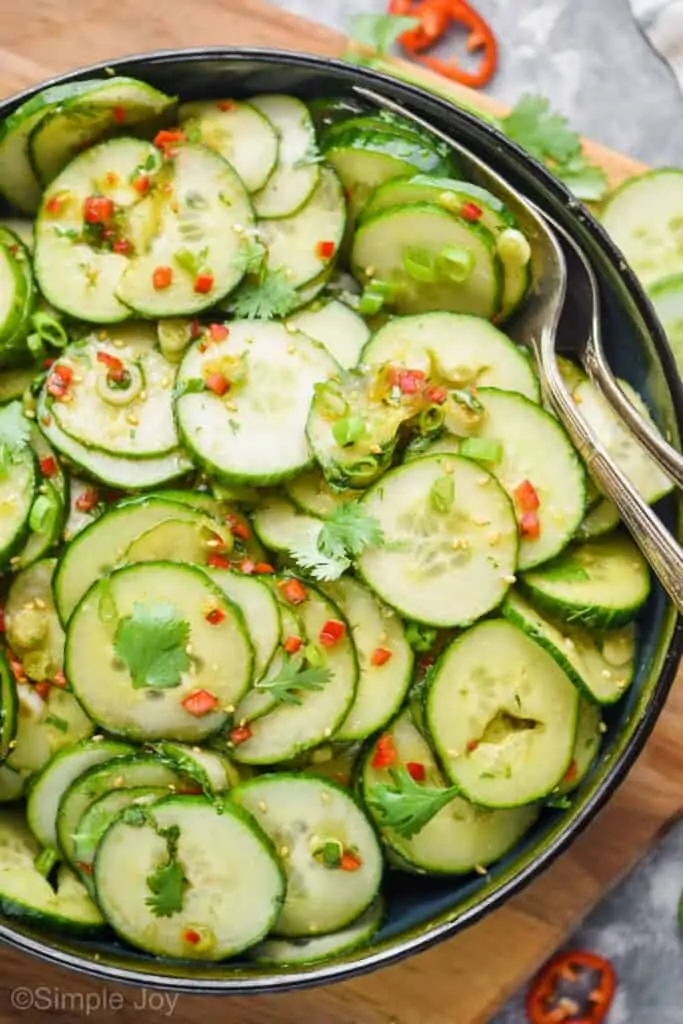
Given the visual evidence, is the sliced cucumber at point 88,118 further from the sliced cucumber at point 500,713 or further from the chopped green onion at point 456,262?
the sliced cucumber at point 500,713

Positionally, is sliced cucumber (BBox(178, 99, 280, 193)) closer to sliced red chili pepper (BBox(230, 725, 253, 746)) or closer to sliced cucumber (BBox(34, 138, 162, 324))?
sliced cucumber (BBox(34, 138, 162, 324))

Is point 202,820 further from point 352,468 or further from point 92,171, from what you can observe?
point 92,171

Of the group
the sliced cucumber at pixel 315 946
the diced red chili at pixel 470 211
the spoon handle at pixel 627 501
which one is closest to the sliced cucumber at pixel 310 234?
the diced red chili at pixel 470 211

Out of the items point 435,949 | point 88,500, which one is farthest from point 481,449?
point 435,949

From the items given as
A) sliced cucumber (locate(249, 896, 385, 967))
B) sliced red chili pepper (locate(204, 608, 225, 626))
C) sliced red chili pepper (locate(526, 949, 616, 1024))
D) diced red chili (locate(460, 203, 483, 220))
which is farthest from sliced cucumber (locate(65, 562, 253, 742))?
sliced red chili pepper (locate(526, 949, 616, 1024))

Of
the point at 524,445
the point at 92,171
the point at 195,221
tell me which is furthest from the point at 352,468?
the point at 92,171
